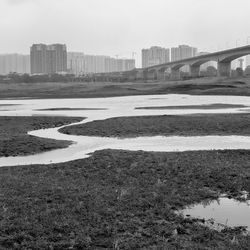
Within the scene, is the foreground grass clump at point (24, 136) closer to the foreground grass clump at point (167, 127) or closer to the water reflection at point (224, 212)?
the foreground grass clump at point (167, 127)

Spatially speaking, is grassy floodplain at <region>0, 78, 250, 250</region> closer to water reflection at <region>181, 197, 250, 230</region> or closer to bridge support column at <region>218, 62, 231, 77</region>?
water reflection at <region>181, 197, 250, 230</region>

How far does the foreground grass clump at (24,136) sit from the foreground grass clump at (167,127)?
313 centimetres

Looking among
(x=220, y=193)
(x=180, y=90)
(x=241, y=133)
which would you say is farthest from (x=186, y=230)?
(x=180, y=90)

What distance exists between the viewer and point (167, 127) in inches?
1167

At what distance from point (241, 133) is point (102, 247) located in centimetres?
2036

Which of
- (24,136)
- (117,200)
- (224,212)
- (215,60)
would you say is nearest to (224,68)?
(215,60)

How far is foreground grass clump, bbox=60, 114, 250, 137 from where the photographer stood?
91.7 ft

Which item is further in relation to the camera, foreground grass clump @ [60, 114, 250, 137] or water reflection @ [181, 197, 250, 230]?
foreground grass clump @ [60, 114, 250, 137]

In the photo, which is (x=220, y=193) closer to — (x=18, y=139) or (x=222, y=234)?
(x=222, y=234)

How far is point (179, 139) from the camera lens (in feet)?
83.4

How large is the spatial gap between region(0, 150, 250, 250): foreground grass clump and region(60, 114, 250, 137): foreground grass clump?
8946 mm

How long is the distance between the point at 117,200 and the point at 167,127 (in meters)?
18.1

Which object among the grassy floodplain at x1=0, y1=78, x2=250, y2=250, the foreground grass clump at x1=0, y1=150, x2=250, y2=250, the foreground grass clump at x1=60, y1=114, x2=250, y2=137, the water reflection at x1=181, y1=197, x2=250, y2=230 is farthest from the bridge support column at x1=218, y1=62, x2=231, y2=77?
the water reflection at x1=181, y1=197, x2=250, y2=230

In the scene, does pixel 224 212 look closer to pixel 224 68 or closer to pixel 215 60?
pixel 224 68
